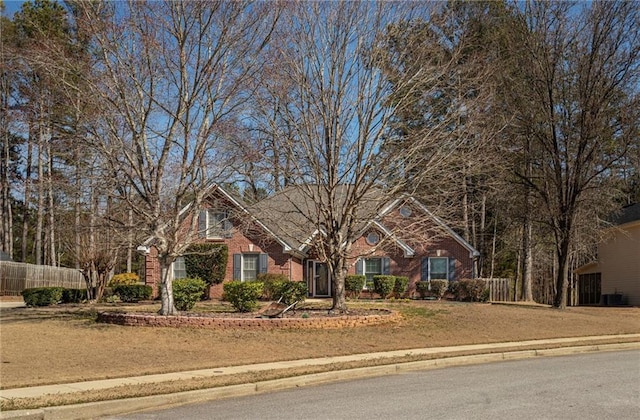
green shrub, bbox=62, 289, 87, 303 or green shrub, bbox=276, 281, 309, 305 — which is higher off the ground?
green shrub, bbox=276, 281, 309, 305

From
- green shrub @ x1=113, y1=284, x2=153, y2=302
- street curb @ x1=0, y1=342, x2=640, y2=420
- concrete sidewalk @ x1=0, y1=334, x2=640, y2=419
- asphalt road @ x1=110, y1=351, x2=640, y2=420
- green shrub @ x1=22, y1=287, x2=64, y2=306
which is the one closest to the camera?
asphalt road @ x1=110, y1=351, x2=640, y2=420

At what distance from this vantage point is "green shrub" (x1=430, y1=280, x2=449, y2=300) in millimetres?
33222

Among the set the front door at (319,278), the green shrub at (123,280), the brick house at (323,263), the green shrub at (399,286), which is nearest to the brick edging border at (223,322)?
the green shrub at (399,286)

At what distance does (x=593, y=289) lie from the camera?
43.0 m

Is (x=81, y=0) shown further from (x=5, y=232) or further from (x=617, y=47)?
(x=5, y=232)

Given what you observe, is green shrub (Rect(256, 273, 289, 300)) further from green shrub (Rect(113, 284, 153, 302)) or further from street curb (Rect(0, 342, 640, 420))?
street curb (Rect(0, 342, 640, 420))

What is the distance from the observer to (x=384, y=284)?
32688 millimetres

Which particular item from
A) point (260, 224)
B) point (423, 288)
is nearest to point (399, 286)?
point (423, 288)

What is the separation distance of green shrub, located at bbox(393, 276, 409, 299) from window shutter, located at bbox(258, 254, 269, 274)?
254 inches

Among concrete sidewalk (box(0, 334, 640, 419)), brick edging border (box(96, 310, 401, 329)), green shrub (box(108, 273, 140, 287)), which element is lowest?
concrete sidewalk (box(0, 334, 640, 419))

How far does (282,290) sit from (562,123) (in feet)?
47.4

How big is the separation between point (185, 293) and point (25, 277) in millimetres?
21300

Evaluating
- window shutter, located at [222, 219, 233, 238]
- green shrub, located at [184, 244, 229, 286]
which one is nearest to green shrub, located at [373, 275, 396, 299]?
window shutter, located at [222, 219, 233, 238]

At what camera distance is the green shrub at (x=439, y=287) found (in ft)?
109
